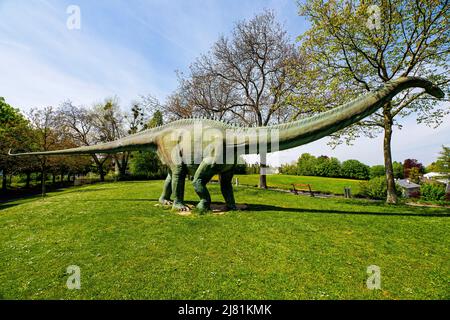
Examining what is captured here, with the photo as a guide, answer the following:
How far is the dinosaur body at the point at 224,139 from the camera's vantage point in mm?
5641

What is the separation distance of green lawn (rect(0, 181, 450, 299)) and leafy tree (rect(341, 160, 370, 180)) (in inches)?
1857

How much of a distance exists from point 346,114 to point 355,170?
5061 cm

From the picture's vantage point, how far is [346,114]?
18.4 ft

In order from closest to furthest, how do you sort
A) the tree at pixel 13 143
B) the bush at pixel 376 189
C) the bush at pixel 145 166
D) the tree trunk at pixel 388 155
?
the tree trunk at pixel 388 155
the tree at pixel 13 143
the bush at pixel 376 189
the bush at pixel 145 166

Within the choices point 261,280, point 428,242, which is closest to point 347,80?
point 428,242

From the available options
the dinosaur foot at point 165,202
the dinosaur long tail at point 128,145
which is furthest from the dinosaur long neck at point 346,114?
the dinosaur long tail at point 128,145

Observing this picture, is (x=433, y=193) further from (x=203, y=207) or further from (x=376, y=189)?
(x=203, y=207)

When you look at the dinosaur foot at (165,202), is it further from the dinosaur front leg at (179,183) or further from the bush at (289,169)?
the bush at (289,169)

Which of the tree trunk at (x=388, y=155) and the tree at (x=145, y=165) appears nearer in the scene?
the tree trunk at (x=388, y=155)

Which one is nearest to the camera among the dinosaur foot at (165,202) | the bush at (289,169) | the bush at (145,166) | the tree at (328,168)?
the dinosaur foot at (165,202)

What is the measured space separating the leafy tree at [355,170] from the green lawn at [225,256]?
155 feet

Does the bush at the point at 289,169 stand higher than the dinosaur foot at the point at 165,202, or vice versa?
the bush at the point at 289,169

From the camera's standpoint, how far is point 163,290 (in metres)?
3.38

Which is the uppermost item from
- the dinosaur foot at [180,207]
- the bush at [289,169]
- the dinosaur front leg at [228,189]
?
the bush at [289,169]
